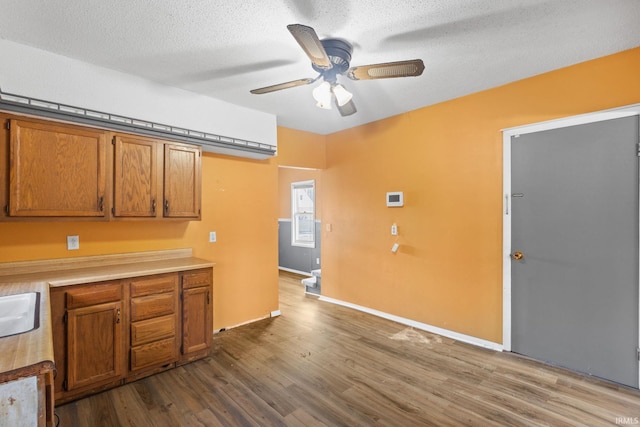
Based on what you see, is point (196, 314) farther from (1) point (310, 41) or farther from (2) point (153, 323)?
(1) point (310, 41)

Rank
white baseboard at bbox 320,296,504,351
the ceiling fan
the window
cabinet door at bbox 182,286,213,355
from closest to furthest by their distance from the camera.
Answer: the ceiling fan < cabinet door at bbox 182,286,213,355 < white baseboard at bbox 320,296,504,351 < the window

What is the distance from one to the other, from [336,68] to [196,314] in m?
2.42

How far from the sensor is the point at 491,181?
2.96 metres

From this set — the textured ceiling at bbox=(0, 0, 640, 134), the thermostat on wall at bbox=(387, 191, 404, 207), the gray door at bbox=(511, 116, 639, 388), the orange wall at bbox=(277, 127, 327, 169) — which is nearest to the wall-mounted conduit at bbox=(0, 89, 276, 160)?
the textured ceiling at bbox=(0, 0, 640, 134)

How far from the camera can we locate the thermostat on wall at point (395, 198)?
368 centimetres

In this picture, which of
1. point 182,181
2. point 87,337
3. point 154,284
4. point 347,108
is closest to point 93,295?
point 87,337

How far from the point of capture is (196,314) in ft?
9.01

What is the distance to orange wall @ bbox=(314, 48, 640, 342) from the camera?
2.58m

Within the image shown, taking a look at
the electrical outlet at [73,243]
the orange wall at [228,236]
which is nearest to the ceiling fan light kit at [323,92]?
the orange wall at [228,236]

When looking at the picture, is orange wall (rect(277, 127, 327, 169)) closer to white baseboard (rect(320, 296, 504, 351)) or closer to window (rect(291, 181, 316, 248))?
window (rect(291, 181, 316, 248))

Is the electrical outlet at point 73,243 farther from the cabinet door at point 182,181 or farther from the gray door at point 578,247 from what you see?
the gray door at point 578,247

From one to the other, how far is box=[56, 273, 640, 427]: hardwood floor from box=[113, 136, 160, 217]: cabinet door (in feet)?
4.71

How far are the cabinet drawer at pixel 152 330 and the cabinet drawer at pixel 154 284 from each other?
236mm

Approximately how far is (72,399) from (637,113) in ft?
15.4
